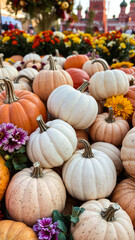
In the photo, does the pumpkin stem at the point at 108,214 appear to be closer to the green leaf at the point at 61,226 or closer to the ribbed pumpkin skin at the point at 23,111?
the green leaf at the point at 61,226

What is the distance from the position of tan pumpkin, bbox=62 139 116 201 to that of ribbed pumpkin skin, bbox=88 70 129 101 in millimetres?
826

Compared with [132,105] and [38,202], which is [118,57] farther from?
[38,202]

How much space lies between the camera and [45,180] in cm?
134

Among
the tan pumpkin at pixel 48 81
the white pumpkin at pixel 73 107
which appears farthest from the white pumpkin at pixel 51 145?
the tan pumpkin at pixel 48 81

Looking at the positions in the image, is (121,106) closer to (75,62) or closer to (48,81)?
(48,81)

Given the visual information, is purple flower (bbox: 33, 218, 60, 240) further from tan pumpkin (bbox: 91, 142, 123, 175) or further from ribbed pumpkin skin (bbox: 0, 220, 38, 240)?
tan pumpkin (bbox: 91, 142, 123, 175)

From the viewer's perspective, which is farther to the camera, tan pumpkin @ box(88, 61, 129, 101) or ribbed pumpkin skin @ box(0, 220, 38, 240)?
tan pumpkin @ box(88, 61, 129, 101)

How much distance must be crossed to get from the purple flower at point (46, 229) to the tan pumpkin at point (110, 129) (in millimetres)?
949

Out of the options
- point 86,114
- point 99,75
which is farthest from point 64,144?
point 99,75

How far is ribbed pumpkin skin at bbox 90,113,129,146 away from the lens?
187 centimetres

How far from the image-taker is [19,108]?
5.39 feet

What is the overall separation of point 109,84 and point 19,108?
0.96 meters

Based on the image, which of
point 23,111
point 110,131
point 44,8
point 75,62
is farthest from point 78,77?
point 44,8

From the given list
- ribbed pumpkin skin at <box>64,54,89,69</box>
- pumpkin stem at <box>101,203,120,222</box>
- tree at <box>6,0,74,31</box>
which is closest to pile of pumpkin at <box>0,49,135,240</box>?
pumpkin stem at <box>101,203,120,222</box>
